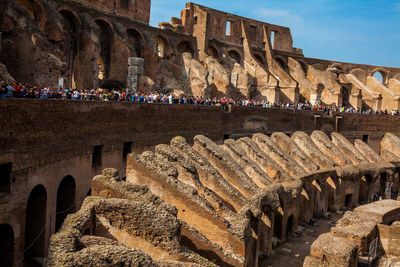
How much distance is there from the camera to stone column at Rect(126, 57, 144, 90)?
23250 millimetres

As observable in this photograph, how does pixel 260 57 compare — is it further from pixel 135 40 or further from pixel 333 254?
pixel 333 254

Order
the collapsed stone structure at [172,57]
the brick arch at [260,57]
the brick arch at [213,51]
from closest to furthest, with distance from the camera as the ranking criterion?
the collapsed stone structure at [172,57] < the brick arch at [213,51] < the brick arch at [260,57]

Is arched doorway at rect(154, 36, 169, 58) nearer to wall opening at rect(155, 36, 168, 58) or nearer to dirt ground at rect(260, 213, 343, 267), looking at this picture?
wall opening at rect(155, 36, 168, 58)

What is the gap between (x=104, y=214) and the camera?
8156 millimetres

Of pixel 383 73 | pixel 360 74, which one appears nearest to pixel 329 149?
pixel 360 74

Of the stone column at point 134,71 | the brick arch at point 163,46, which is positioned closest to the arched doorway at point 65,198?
the stone column at point 134,71

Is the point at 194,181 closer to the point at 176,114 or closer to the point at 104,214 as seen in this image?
the point at 104,214

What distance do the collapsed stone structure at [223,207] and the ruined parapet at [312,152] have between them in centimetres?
6

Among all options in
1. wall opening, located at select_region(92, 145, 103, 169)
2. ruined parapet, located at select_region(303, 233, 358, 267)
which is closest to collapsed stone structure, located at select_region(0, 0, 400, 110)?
wall opening, located at select_region(92, 145, 103, 169)

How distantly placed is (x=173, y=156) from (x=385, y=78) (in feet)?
130

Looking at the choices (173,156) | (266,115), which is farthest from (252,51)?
(173,156)

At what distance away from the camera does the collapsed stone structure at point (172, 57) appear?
656 inches

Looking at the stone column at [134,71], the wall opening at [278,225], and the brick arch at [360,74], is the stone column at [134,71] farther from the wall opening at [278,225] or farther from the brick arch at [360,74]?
the brick arch at [360,74]

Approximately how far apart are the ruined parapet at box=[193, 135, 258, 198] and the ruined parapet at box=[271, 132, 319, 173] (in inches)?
241
